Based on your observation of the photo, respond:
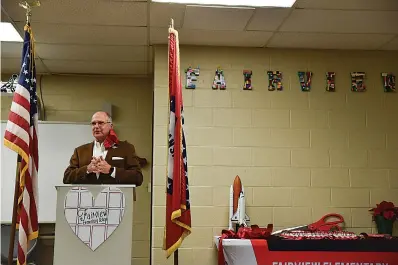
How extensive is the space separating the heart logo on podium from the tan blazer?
428 millimetres

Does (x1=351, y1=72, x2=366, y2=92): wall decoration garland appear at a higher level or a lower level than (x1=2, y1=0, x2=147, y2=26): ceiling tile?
lower

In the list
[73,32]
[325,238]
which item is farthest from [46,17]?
[325,238]

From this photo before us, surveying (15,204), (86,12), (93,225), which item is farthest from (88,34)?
(93,225)

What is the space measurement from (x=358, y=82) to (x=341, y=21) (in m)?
0.85

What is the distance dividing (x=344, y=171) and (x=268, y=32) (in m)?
1.54

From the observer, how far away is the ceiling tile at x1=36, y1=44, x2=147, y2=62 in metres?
4.75

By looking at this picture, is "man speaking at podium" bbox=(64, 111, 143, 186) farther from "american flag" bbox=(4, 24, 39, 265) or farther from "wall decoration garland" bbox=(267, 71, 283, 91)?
"wall decoration garland" bbox=(267, 71, 283, 91)

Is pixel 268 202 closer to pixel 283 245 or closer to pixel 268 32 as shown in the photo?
pixel 283 245

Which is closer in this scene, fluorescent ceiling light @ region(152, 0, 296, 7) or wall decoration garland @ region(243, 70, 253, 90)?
fluorescent ceiling light @ region(152, 0, 296, 7)

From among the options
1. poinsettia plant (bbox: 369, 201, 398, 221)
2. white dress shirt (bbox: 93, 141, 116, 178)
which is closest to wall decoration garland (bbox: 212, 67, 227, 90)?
white dress shirt (bbox: 93, 141, 116, 178)

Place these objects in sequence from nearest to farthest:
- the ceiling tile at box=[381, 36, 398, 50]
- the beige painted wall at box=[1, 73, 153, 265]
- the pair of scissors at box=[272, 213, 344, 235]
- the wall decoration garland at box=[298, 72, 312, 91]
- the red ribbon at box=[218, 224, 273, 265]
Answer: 1. the red ribbon at box=[218, 224, 273, 265]
2. the pair of scissors at box=[272, 213, 344, 235]
3. the ceiling tile at box=[381, 36, 398, 50]
4. the wall decoration garland at box=[298, 72, 312, 91]
5. the beige painted wall at box=[1, 73, 153, 265]

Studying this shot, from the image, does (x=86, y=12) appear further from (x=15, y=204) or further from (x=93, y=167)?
(x=15, y=204)

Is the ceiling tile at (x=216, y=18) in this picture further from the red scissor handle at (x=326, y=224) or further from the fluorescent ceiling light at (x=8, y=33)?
the red scissor handle at (x=326, y=224)

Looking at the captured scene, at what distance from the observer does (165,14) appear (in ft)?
13.1
